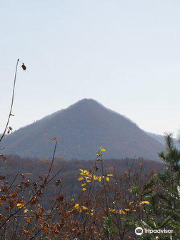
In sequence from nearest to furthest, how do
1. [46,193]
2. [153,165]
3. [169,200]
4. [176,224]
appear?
[176,224], [169,200], [46,193], [153,165]

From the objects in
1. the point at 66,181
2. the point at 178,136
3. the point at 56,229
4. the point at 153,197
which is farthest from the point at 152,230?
the point at 66,181

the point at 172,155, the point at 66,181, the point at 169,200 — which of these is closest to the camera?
the point at 172,155

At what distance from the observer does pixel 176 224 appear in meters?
3.04

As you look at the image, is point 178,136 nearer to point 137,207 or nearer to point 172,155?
point 172,155

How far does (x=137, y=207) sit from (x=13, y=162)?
10919 centimetres

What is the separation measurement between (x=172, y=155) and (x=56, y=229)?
251 centimetres

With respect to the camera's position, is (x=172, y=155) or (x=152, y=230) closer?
(x=152, y=230)

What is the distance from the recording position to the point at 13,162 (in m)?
111

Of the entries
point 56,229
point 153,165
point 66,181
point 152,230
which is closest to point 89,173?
point 56,229

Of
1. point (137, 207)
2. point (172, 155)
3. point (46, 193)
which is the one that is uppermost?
point (172, 155)

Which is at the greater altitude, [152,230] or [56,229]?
[152,230]

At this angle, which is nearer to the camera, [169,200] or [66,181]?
[169,200]

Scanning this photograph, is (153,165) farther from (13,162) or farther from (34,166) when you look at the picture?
(13,162)

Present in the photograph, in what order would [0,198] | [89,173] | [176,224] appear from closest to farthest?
1. [176,224]
2. [0,198]
3. [89,173]
